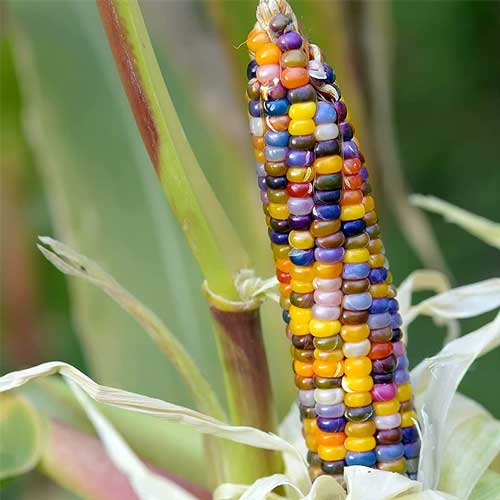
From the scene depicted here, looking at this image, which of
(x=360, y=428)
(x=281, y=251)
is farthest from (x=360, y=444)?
(x=281, y=251)

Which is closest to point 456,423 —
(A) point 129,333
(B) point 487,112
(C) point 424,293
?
(A) point 129,333

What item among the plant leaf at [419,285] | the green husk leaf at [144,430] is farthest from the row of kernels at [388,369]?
the green husk leaf at [144,430]

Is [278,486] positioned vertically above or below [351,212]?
below

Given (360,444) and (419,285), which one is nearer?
(360,444)

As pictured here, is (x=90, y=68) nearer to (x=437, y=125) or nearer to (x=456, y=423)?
(x=456, y=423)

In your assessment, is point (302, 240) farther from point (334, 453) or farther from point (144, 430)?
point (144, 430)

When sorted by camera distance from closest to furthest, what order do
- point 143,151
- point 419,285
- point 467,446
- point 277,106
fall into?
1. point 277,106
2. point 467,446
3. point 419,285
4. point 143,151

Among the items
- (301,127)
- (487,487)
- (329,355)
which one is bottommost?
(487,487)
